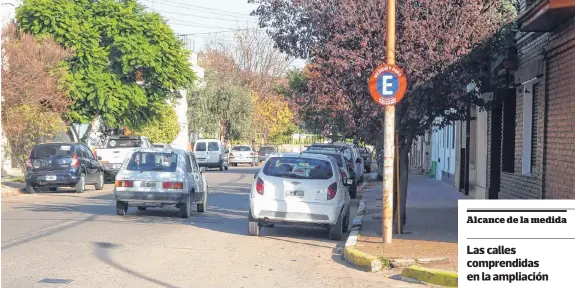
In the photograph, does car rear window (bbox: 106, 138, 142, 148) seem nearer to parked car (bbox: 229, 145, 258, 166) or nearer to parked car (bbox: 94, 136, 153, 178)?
parked car (bbox: 94, 136, 153, 178)

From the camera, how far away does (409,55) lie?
45.0 feet

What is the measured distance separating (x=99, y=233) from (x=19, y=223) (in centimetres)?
222

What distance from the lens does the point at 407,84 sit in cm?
1412

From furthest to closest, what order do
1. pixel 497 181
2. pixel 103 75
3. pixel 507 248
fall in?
pixel 103 75
pixel 497 181
pixel 507 248

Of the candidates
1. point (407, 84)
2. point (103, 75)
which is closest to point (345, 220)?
point (407, 84)

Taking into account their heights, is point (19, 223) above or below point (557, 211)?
below

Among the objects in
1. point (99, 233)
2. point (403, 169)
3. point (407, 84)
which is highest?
point (407, 84)

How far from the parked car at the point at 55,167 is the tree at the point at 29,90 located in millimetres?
1437

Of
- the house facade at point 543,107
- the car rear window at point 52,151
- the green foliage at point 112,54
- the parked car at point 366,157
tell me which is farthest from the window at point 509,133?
the parked car at point 366,157

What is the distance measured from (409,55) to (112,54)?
77.8 feet

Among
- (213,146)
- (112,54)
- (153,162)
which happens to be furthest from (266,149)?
(153,162)

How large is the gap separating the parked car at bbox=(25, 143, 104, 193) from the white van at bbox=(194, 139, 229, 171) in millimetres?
20067

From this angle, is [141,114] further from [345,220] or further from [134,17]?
[345,220]

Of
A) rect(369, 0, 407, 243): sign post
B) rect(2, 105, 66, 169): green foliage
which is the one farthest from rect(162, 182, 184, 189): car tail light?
rect(2, 105, 66, 169): green foliage
